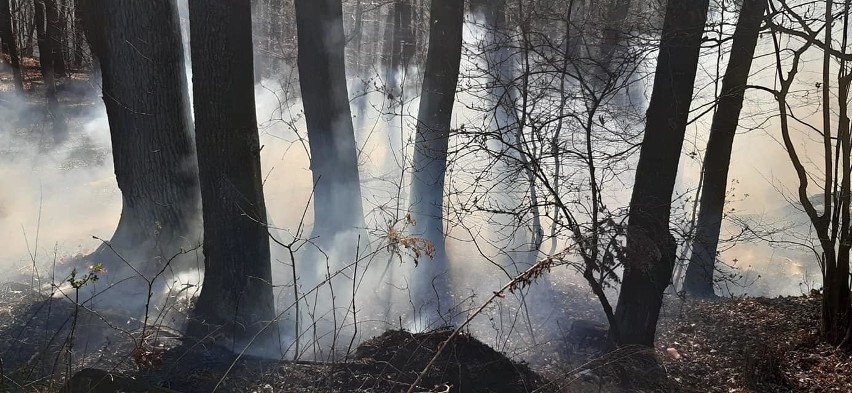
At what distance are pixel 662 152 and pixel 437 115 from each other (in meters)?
4.18

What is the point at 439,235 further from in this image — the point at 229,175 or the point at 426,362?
the point at 426,362

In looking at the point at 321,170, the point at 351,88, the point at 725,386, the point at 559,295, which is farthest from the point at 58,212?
the point at 351,88

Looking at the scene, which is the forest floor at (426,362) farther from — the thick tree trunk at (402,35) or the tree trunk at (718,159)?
the thick tree trunk at (402,35)

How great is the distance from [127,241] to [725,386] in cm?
685

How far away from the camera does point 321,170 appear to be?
941 centimetres

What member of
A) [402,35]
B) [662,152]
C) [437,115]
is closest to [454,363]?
[662,152]

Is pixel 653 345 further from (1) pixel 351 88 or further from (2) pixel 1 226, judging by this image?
(1) pixel 351 88

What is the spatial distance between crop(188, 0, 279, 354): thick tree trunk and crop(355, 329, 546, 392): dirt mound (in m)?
1.15

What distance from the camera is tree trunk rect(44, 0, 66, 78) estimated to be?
18.6 metres

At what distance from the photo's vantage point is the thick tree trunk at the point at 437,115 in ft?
30.7

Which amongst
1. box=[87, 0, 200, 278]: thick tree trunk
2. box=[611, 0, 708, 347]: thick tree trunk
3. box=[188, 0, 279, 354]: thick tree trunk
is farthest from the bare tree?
box=[87, 0, 200, 278]: thick tree trunk

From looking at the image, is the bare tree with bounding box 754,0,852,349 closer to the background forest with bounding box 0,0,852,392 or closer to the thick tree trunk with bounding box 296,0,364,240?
the background forest with bounding box 0,0,852,392

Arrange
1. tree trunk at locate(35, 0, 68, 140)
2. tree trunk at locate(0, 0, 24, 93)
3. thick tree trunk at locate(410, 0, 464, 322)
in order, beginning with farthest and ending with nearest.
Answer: tree trunk at locate(0, 0, 24, 93)
tree trunk at locate(35, 0, 68, 140)
thick tree trunk at locate(410, 0, 464, 322)

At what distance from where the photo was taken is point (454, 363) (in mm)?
5199
